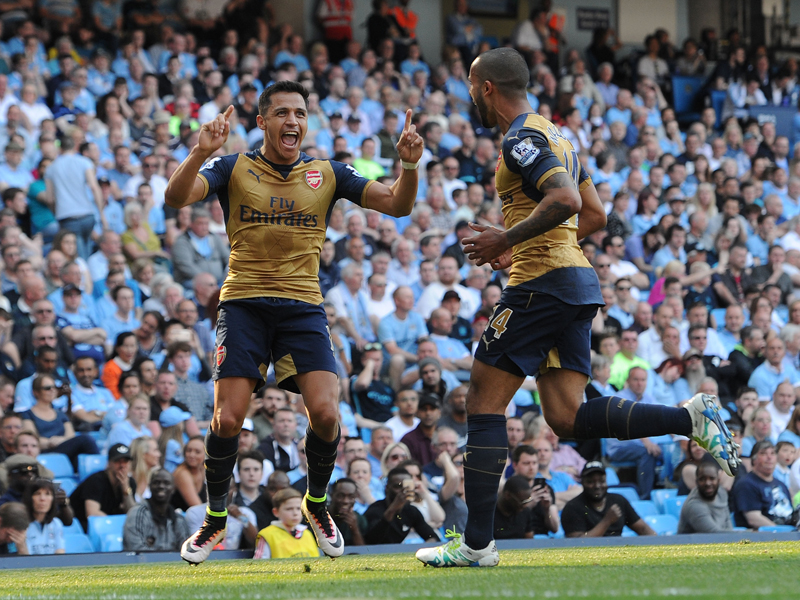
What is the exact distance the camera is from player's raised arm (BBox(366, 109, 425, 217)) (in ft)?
18.6

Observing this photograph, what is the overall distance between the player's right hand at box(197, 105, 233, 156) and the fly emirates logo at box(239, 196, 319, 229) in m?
0.45

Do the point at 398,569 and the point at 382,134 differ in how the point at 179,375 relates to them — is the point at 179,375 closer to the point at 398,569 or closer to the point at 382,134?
the point at 398,569

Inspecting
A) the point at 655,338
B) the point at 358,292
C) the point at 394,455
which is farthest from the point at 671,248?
the point at 394,455

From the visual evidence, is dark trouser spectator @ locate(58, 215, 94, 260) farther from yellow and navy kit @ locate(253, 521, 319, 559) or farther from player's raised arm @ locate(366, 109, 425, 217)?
player's raised arm @ locate(366, 109, 425, 217)

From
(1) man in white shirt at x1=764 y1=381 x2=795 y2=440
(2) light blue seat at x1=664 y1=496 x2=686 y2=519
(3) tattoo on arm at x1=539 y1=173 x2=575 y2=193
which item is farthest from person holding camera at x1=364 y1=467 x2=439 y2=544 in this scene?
(1) man in white shirt at x1=764 y1=381 x2=795 y2=440

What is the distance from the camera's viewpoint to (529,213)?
528cm

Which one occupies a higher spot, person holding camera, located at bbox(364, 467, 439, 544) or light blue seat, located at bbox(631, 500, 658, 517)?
person holding camera, located at bbox(364, 467, 439, 544)

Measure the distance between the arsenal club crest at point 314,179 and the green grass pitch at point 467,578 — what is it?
2059mm

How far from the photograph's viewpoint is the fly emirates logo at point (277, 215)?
19.4 ft

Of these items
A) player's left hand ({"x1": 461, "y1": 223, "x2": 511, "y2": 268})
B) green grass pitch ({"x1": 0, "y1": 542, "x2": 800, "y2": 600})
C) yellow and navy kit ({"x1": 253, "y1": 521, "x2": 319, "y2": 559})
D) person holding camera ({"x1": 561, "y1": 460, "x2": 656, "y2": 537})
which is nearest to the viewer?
green grass pitch ({"x1": 0, "y1": 542, "x2": 800, "y2": 600})

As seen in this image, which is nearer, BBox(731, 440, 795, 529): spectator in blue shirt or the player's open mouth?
the player's open mouth

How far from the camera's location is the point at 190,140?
13.5 meters

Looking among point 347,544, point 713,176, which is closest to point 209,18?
point 713,176

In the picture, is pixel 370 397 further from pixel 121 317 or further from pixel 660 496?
pixel 660 496
